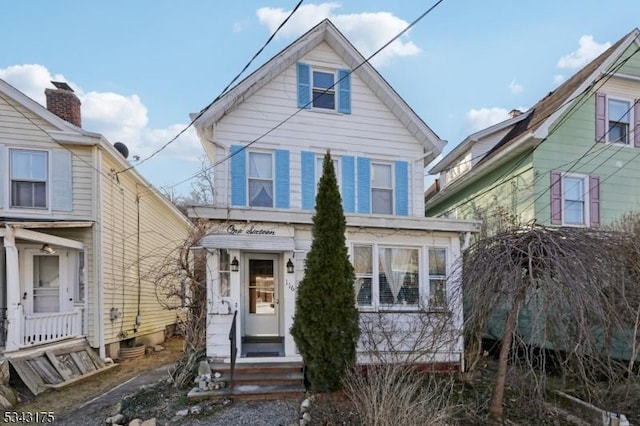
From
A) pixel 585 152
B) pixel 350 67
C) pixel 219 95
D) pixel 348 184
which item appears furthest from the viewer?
Result: pixel 585 152

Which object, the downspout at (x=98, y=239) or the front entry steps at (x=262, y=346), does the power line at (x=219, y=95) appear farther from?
the front entry steps at (x=262, y=346)

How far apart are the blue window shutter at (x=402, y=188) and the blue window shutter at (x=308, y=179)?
2.21m

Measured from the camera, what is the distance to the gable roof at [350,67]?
938 centimetres

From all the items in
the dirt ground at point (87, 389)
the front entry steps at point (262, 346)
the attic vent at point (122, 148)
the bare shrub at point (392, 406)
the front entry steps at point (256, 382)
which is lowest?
the dirt ground at point (87, 389)

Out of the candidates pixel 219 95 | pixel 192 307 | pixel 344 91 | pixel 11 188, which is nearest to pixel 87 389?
pixel 192 307

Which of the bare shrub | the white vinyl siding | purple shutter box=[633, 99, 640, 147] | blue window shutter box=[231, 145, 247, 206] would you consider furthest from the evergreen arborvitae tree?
purple shutter box=[633, 99, 640, 147]

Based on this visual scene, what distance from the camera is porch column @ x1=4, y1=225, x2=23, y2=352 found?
790 cm

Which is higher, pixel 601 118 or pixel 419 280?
pixel 601 118

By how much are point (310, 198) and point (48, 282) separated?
6.92 meters

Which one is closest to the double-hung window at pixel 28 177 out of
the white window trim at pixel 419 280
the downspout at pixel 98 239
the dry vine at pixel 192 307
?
the downspout at pixel 98 239

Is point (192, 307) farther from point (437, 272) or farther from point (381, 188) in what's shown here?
point (381, 188)

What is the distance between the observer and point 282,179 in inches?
378

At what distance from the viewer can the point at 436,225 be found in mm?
8430

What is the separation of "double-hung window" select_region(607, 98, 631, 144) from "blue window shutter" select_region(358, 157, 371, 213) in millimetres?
7783
